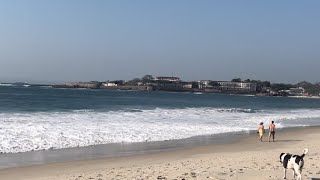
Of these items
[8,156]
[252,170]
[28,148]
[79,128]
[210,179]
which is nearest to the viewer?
[210,179]

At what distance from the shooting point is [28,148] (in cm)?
1669

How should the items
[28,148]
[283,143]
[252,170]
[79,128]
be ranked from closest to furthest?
1. [252,170]
2. [28,148]
3. [283,143]
4. [79,128]

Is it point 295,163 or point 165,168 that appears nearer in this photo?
point 295,163

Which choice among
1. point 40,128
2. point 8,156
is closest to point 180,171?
point 8,156

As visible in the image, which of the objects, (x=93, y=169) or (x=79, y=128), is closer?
(x=93, y=169)

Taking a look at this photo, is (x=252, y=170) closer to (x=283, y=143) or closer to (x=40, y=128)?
(x=283, y=143)

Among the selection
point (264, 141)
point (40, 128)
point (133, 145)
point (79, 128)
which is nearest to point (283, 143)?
point (264, 141)

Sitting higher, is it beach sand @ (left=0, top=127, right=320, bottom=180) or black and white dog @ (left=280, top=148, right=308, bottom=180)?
black and white dog @ (left=280, top=148, right=308, bottom=180)

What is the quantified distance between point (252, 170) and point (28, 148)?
8410mm

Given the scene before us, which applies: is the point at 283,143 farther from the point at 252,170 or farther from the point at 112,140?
the point at 252,170

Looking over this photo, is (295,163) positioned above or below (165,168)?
above

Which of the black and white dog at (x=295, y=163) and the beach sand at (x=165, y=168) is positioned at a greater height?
the black and white dog at (x=295, y=163)

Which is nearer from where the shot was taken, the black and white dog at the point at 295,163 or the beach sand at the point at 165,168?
the black and white dog at the point at 295,163

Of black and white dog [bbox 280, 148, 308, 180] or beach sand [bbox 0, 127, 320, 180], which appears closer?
black and white dog [bbox 280, 148, 308, 180]
